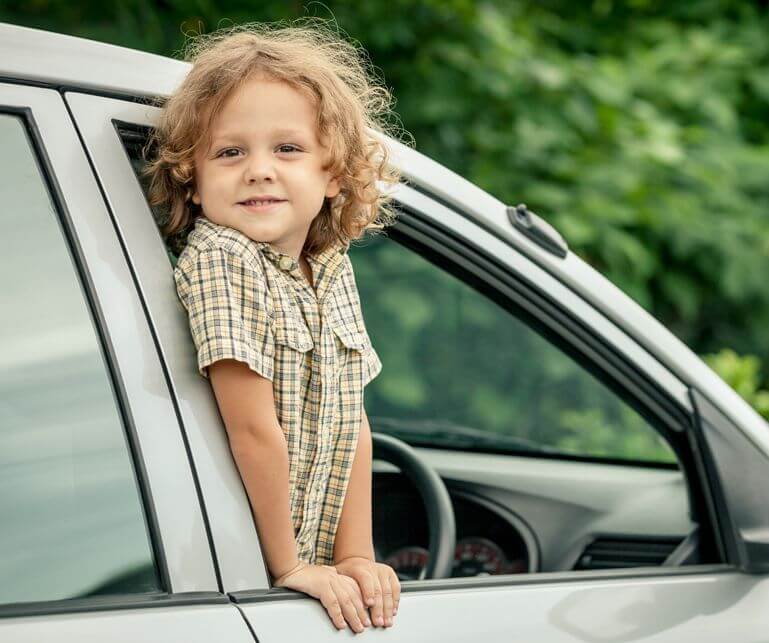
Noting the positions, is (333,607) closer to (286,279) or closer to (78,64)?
(286,279)

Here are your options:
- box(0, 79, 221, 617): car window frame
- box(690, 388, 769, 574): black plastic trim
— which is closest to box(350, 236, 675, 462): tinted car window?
box(690, 388, 769, 574): black plastic trim

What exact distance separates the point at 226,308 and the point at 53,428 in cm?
27

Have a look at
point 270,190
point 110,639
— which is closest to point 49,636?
point 110,639

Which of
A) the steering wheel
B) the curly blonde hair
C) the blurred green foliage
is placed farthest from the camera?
Result: the blurred green foliage

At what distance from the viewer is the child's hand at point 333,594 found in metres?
1.56

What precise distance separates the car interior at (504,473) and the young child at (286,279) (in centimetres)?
8

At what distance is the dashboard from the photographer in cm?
264

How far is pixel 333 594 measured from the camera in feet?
5.15

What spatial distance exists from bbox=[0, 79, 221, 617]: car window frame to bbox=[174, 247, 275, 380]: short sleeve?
0.24 feet

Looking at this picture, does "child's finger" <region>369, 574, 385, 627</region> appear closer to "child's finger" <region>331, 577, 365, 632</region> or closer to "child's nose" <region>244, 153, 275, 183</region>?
"child's finger" <region>331, 577, 365, 632</region>

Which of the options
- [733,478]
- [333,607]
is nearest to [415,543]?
[733,478]

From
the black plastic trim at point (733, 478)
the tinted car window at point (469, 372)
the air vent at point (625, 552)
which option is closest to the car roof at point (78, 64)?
the black plastic trim at point (733, 478)

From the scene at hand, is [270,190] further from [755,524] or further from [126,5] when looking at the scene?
A: [126,5]

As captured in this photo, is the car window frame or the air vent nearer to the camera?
the car window frame
